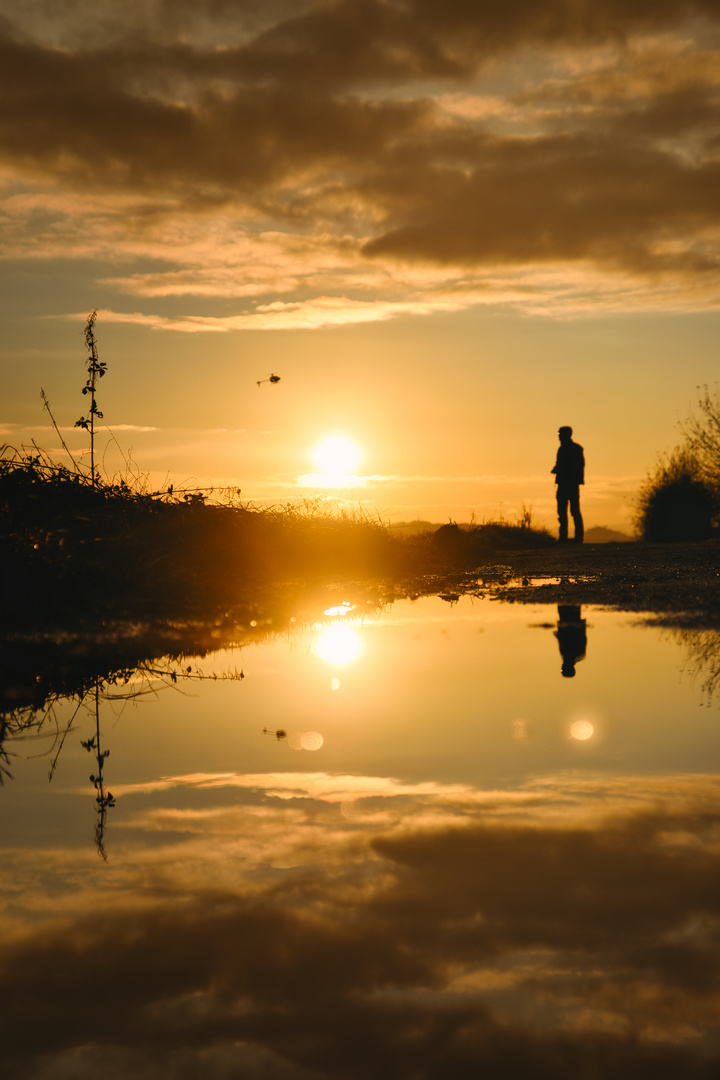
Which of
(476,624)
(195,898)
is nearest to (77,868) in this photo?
(195,898)

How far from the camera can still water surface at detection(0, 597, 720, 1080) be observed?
1.69 metres

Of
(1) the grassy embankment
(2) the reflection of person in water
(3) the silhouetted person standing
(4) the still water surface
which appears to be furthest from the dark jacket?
(4) the still water surface

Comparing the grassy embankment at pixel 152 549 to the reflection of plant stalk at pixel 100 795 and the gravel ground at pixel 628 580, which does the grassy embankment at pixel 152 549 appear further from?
the reflection of plant stalk at pixel 100 795

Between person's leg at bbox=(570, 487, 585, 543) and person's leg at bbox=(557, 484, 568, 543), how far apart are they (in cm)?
15

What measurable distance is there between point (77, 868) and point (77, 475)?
8.44m

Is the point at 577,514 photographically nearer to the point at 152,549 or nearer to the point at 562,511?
the point at 562,511

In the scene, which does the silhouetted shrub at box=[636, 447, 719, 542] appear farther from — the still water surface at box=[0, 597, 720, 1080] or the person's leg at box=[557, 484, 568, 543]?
the still water surface at box=[0, 597, 720, 1080]

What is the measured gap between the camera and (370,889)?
231 centimetres

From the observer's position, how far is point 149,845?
2.68 m

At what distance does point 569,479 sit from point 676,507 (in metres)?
7.53

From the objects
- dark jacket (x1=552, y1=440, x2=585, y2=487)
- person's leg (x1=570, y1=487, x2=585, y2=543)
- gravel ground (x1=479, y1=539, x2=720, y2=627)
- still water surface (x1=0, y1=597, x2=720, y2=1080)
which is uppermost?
dark jacket (x1=552, y1=440, x2=585, y2=487)

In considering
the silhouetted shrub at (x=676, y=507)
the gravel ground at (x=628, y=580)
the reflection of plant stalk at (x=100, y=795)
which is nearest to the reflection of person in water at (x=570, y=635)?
the gravel ground at (x=628, y=580)

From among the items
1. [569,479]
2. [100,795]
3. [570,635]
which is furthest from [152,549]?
[569,479]

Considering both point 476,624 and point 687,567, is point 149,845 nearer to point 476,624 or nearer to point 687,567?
point 476,624
